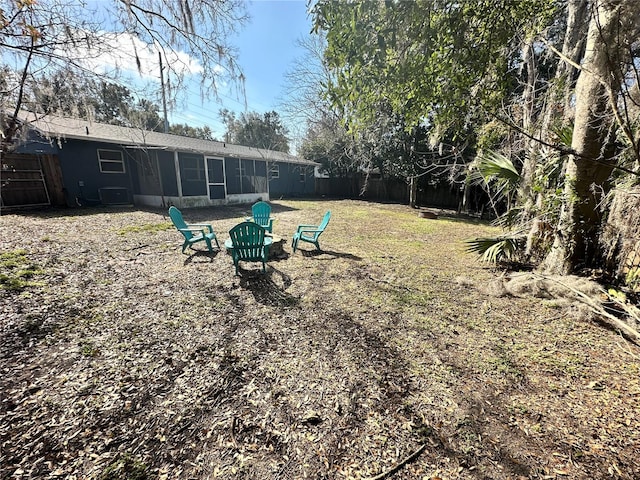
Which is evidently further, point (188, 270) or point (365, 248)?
point (365, 248)

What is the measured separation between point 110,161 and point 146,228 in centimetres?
608

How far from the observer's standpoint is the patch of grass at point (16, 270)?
3812 mm

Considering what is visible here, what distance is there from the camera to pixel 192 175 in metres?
13.0

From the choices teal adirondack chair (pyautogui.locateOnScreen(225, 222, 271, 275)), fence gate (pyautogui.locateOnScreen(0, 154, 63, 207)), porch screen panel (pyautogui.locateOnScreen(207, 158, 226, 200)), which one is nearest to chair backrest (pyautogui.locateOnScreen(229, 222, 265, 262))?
teal adirondack chair (pyautogui.locateOnScreen(225, 222, 271, 275))

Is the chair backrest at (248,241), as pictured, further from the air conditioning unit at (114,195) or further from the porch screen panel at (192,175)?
the air conditioning unit at (114,195)

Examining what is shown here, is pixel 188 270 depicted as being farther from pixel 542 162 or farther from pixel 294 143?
pixel 294 143

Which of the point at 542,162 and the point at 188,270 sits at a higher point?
the point at 542,162

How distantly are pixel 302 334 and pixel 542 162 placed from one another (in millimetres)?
5179

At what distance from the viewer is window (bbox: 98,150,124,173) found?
36.8 feet

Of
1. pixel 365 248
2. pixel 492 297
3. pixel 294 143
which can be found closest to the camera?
pixel 492 297

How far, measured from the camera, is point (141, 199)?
12.2 metres

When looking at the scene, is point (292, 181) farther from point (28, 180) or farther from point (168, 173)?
point (28, 180)

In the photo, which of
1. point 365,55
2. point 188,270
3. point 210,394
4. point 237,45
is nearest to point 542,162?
point 365,55

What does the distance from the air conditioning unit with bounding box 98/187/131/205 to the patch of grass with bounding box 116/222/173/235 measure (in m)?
4.87
